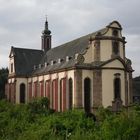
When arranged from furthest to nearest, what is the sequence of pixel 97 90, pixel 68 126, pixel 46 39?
1. pixel 46 39
2. pixel 97 90
3. pixel 68 126

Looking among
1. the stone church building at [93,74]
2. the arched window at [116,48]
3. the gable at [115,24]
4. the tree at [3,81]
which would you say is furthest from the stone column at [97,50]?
the tree at [3,81]

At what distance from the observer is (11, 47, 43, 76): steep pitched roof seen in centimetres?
7125

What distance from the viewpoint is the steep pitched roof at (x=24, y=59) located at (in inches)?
2805

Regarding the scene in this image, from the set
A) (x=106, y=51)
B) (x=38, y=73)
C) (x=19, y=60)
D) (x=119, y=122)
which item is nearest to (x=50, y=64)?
(x=38, y=73)

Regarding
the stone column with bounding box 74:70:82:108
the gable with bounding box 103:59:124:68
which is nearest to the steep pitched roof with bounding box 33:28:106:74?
the stone column with bounding box 74:70:82:108

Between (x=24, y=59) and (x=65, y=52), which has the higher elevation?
(x=24, y=59)

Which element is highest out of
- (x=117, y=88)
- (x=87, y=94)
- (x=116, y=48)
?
(x=116, y=48)

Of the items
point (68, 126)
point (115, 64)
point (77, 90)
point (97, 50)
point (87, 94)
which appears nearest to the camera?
point (68, 126)

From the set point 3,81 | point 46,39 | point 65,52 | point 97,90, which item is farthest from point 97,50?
point 3,81

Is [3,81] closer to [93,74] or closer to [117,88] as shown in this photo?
[93,74]

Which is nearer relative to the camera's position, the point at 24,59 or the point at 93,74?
the point at 93,74

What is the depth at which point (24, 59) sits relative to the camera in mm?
72750

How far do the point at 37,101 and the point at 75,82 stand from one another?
6.51 metres

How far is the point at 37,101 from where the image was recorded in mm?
56875
